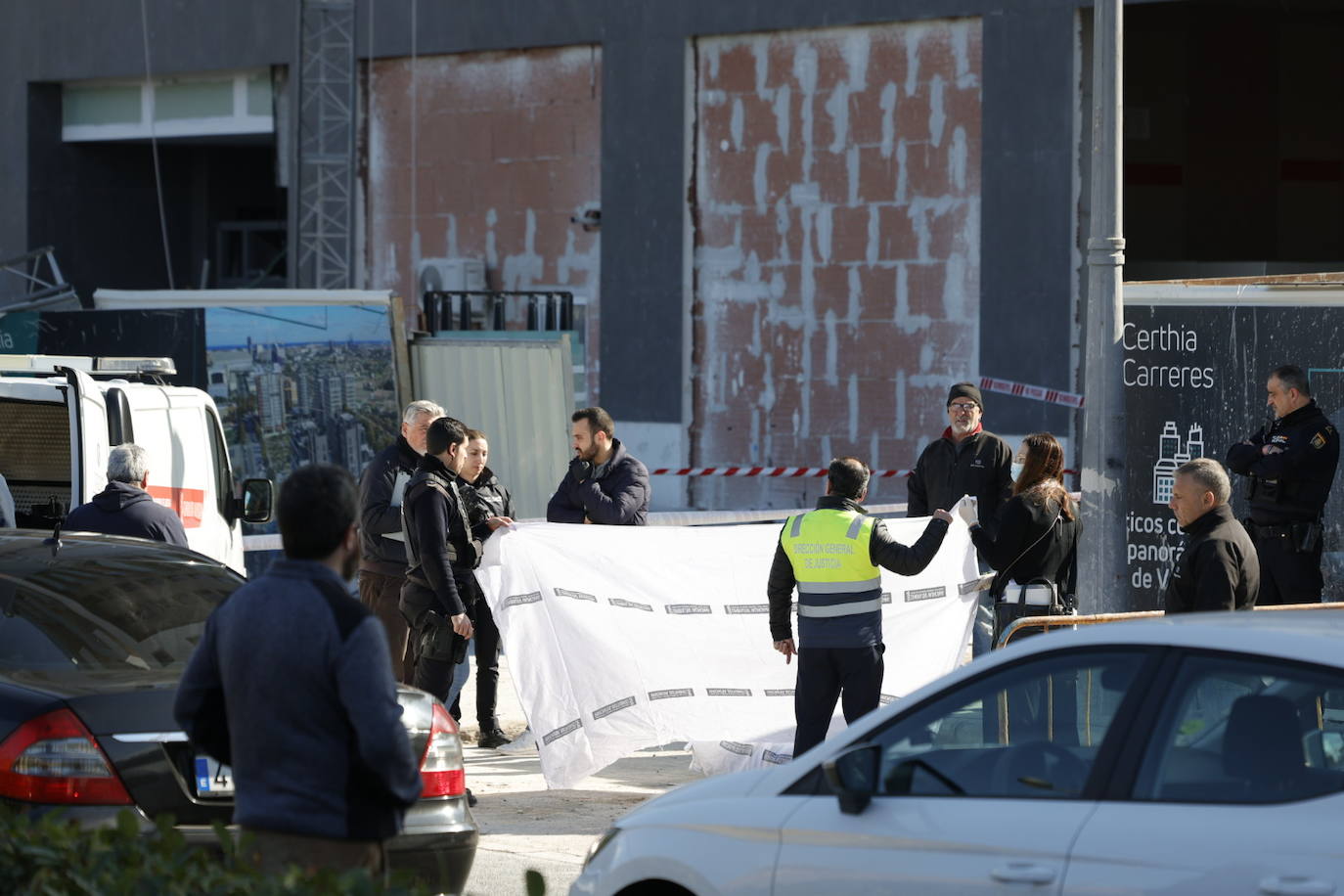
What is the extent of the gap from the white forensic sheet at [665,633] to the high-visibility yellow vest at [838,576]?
48.7 inches

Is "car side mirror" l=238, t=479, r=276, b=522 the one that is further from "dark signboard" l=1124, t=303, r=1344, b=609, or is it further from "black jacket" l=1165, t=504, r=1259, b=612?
"black jacket" l=1165, t=504, r=1259, b=612

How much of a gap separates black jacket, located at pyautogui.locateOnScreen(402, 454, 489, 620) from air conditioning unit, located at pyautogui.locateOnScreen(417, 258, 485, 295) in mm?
15951

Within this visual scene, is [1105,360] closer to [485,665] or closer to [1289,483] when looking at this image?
[1289,483]

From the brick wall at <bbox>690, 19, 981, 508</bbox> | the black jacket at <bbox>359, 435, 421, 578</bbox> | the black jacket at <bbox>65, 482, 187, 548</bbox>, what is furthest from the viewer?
the brick wall at <bbox>690, 19, 981, 508</bbox>

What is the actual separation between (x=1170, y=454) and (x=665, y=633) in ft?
11.3

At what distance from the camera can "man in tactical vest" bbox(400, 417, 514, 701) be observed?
10031mm

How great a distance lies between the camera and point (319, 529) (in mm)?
4605

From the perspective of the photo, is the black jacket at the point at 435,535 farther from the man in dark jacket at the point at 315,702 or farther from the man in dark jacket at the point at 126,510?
the man in dark jacket at the point at 315,702

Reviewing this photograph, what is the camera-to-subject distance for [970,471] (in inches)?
442

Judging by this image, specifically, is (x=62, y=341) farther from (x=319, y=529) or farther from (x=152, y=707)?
(x=319, y=529)

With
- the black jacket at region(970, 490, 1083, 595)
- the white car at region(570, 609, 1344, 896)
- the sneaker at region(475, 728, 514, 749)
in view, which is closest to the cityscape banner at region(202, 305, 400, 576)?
the sneaker at region(475, 728, 514, 749)

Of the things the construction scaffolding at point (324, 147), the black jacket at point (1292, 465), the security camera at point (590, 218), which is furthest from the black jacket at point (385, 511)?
the construction scaffolding at point (324, 147)

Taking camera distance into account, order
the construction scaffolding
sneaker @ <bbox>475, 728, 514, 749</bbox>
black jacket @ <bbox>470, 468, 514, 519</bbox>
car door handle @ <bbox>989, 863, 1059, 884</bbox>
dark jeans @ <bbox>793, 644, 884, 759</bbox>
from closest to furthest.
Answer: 1. car door handle @ <bbox>989, 863, 1059, 884</bbox>
2. dark jeans @ <bbox>793, 644, 884, 759</bbox>
3. black jacket @ <bbox>470, 468, 514, 519</bbox>
4. sneaker @ <bbox>475, 728, 514, 749</bbox>
5. the construction scaffolding

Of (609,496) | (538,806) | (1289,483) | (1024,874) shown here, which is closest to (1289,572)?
(1289,483)
